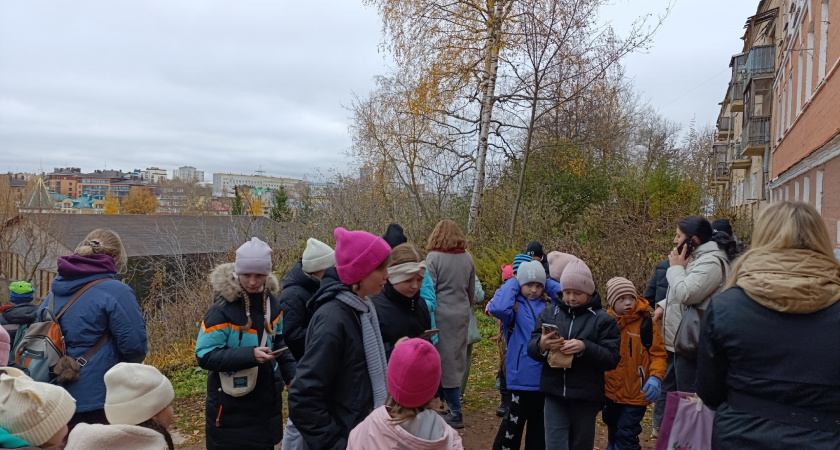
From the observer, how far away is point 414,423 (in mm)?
2273

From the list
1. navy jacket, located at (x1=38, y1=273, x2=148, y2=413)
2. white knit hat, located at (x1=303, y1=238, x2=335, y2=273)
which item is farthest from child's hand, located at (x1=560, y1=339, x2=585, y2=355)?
navy jacket, located at (x1=38, y1=273, x2=148, y2=413)

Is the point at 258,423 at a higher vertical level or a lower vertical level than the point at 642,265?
lower

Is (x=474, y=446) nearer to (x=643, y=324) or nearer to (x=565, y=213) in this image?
(x=643, y=324)

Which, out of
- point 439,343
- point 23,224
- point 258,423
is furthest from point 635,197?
point 23,224

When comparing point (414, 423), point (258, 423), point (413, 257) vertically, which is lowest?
point (258, 423)

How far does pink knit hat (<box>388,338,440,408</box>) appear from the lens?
222 centimetres

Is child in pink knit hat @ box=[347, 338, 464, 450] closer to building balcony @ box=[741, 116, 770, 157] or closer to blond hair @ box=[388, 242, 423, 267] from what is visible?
blond hair @ box=[388, 242, 423, 267]

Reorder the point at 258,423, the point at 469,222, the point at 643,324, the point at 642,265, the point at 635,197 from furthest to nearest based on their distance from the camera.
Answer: the point at 469,222
the point at 635,197
the point at 642,265
the point at 643,324
the point at 258,423

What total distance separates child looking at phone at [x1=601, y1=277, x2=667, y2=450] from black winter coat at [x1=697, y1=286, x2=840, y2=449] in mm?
1758

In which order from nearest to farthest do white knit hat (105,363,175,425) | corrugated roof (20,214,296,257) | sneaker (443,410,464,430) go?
white knit hat (105,363,175,425) → sneaker (443,410,464,430) → corrugated roof (20,214,296,257)

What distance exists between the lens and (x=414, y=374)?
7.29 feet

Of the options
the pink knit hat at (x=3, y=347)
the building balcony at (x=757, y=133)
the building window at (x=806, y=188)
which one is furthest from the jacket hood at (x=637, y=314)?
the building balcony at (x=757, y=133)

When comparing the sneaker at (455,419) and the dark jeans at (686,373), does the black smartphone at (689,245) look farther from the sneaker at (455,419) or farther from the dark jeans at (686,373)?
the sneaker at (455,419)

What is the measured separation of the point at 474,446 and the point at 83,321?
3.32 m
